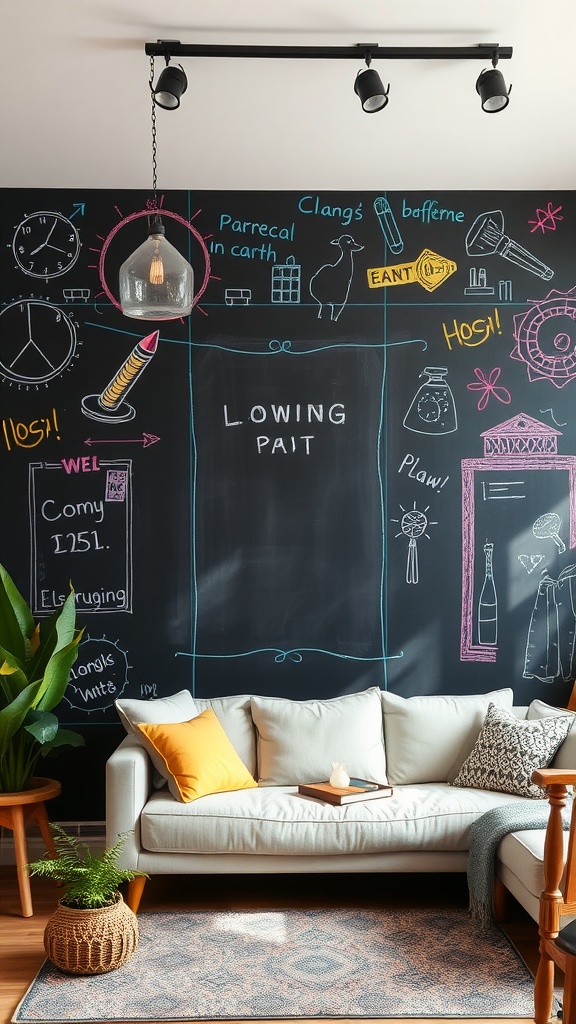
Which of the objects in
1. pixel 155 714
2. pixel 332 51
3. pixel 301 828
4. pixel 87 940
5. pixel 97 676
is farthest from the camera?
pixel 97 676

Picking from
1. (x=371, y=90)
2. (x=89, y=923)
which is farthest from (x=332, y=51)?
(x=89, y=923)

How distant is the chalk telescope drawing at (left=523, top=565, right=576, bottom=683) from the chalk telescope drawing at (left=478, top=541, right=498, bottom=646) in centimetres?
18

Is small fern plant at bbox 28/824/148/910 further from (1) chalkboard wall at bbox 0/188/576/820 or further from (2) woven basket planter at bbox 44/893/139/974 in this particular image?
(1) chalkboard wall at bbox 0/188/576/820

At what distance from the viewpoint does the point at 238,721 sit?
4.21m

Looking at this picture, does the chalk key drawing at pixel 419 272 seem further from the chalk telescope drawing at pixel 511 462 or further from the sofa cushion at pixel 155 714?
the sofa cushion at pixel 155 714

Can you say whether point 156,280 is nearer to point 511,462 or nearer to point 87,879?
point 87,879

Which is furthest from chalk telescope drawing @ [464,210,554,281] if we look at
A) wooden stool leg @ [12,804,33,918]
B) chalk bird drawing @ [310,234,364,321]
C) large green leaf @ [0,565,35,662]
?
wooden stool leg @ [12,804,33,918]

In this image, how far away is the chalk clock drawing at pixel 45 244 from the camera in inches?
176

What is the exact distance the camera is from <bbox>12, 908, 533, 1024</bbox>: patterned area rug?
9.49 ft

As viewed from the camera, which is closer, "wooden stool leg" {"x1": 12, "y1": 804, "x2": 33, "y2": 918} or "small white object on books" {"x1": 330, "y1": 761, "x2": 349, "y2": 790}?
"wooden stool leg" {"x1": 12, "y1": 804, "x2": 33, "y2": 918}

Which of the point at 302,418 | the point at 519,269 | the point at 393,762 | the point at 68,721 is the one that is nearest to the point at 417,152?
the point at 519,269

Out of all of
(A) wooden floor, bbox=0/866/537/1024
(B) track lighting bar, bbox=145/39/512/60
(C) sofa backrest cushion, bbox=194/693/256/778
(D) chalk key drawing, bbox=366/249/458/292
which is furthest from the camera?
(D) chalk key drawing, bbox=366/249/458/292

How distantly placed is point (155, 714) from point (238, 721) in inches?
16.4

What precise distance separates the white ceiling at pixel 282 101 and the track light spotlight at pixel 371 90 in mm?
180
